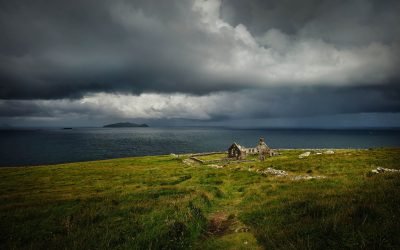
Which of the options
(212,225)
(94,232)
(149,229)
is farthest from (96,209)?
(212,225)

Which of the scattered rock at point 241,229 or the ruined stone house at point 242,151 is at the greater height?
the scattered rock at point 241,229

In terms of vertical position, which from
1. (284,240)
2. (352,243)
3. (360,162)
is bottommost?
(360,162)

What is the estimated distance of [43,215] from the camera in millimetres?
15016

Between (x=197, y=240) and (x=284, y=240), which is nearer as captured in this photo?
(x=284, y=240)

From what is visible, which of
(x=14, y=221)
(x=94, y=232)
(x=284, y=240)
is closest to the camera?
(x=284, y=240)

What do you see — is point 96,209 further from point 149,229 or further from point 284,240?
point 284,240

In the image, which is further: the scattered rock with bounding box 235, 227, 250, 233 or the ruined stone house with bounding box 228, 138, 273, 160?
the ruined stone house with bounding box 228, 138, 273, 160

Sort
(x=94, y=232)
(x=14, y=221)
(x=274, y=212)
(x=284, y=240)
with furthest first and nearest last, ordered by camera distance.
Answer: (x=14, y=221)
(x=274, y=212)
(x=94, y=232)
(x=284, y=240)

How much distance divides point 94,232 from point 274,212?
9.22 metres

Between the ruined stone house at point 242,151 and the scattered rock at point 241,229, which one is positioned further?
the ruined stone house at point 242,151

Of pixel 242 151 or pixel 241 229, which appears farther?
pixel 242 151

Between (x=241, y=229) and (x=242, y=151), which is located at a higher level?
(x=241, y=229)

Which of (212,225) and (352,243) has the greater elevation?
(352,243)

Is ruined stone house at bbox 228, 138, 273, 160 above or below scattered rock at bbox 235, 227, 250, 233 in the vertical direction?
below
